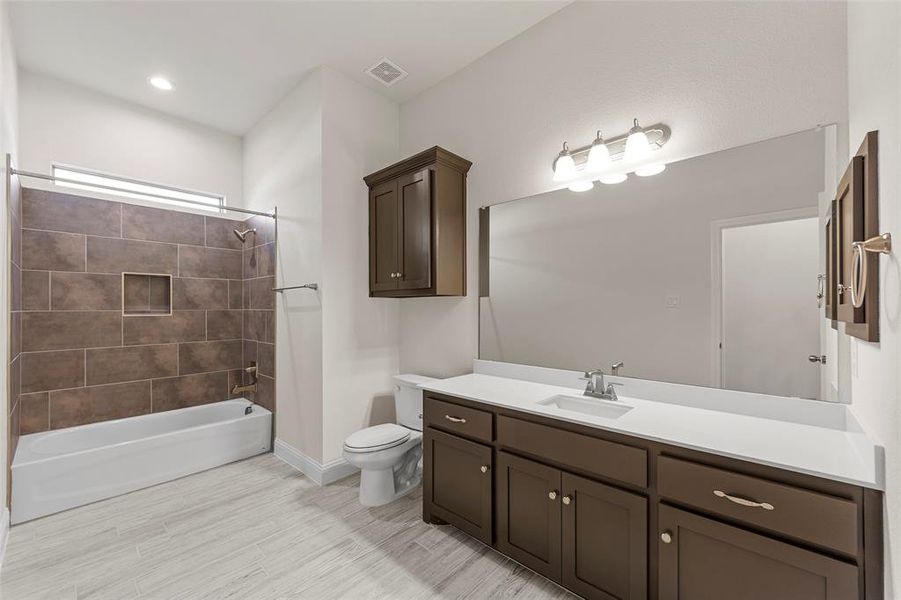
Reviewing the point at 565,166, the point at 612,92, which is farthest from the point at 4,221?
the point at 612,92

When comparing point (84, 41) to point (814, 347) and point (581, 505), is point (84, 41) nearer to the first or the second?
point (581, 505)

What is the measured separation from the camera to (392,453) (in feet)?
7.99

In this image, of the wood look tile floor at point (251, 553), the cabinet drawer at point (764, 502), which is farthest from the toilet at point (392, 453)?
the cabinet drawer at point (764, 502)

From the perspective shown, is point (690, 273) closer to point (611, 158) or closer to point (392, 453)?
point (611, 158)

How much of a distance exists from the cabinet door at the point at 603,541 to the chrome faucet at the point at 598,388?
1.58ft

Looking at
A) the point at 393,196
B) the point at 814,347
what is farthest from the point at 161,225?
the point at 814,347

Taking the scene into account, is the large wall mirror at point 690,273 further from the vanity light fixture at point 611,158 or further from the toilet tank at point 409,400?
the toilet tank at point 409,400

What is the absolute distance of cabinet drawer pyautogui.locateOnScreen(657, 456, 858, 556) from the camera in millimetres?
1045

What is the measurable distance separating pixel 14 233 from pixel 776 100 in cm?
426

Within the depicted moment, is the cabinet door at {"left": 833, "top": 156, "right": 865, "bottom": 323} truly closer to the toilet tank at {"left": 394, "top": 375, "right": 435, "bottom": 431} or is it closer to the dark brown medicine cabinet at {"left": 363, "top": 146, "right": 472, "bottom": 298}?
the dark brown medicine cabinet at {"left": 363, "top": 146, "right": 472, "bottom": 298}

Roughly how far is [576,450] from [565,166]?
1490 mm

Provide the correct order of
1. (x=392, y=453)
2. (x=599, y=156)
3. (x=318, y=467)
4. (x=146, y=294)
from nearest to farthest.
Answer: (x=599, y=156) → (x=392, y=453) → (x=318, y=467) → (x=146, y=294)

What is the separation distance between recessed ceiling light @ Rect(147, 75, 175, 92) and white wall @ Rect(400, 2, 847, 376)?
1864mm

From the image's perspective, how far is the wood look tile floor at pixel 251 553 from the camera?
1728 millimetres
